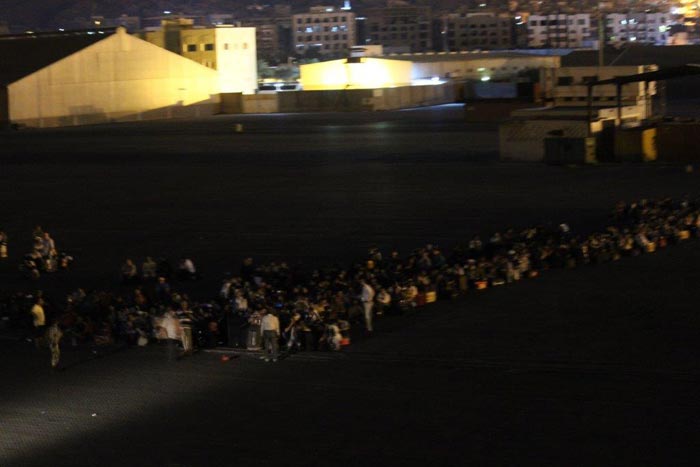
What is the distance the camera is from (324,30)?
160 metres

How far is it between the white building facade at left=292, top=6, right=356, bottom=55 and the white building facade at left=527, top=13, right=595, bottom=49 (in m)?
24.2

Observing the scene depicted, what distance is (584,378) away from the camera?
10586mm

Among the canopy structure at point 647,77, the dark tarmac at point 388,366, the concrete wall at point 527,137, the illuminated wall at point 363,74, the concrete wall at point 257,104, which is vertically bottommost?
the dark tarmac at point 388,366

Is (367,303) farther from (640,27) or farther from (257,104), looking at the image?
(640,27)

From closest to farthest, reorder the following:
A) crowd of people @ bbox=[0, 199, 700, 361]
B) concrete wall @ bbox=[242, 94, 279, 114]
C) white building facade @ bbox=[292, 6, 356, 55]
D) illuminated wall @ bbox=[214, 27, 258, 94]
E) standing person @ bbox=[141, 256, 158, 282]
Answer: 1. crowd of people @ bbox=[0, 199, 700, 361]
2. standing person @ bbox=[141, 256, 158, 282]
3. concrete wall @ bbox=[242, 94, 279, 114]
4. illuminated wall @ bbox=[214, 27, 258, 94]
5. white building facade @ bbox=[292, 6, 356, 55]

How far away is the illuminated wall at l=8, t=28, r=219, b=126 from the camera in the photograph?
52.2m

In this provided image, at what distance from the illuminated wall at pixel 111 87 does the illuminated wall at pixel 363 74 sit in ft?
30.9

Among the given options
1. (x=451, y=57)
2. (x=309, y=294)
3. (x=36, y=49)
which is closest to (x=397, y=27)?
(x=451, y=57)

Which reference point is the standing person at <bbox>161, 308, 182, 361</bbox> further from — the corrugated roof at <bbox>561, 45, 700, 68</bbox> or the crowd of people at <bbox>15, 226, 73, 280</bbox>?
the corrugated roof at <bbox>561, 45, 700, 68</bbox>

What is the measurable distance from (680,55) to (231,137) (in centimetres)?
3740

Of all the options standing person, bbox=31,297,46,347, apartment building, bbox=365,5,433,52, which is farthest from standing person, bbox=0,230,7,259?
apartment building, bbox=365,5,433,52

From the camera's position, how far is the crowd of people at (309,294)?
1202 cm

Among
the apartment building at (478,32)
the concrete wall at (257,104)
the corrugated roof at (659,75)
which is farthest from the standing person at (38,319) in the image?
the apartment building at (478,32)

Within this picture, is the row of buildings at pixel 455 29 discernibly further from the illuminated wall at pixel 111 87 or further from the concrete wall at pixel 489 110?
the concrete wall at pixel 489 110
